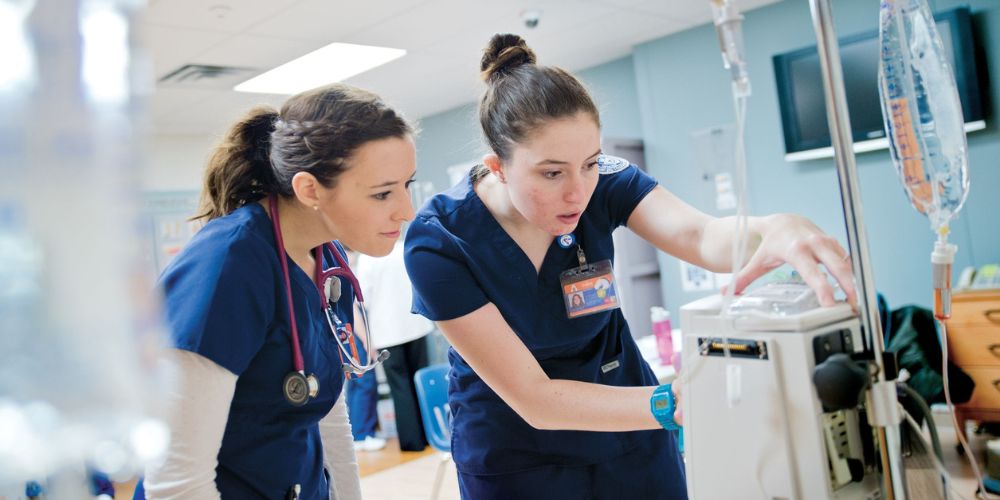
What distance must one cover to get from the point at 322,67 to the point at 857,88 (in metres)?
3.00

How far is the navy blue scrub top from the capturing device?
0.93m

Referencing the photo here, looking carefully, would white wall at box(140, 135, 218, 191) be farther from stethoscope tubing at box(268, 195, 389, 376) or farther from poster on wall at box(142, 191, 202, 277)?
stethoscope tubing at box(268, 195, 389, 376)

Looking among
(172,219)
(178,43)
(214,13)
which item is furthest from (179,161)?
(214,13)

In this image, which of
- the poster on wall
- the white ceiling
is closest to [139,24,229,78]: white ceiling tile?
the white ceiling

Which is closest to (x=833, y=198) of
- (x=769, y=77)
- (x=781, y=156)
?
(x=781, y=156)

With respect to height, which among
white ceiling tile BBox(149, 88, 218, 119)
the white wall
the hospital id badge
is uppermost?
white ceiling tile BBox(149, 88, 218, 119)

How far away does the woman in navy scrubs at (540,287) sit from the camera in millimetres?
1182

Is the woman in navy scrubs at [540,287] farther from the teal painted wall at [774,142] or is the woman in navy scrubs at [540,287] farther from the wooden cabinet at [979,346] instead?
the wooden cabinet at [979,346]

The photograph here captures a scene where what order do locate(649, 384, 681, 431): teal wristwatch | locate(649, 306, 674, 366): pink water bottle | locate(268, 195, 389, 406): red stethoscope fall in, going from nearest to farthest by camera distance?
1. locate(649, 384, 681, 431): teal wristwatch
2. locate(268, 195, 389, 406): red stethoscope
3. locate(649, 306, 674, 366): pink water bottle

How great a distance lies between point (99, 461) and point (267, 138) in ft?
3.22

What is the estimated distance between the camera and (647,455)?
1337mm

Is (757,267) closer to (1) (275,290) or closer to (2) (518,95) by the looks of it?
(2) (518,95)

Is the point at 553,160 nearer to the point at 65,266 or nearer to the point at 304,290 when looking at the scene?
the point at 304,290

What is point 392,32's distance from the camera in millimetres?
3918
